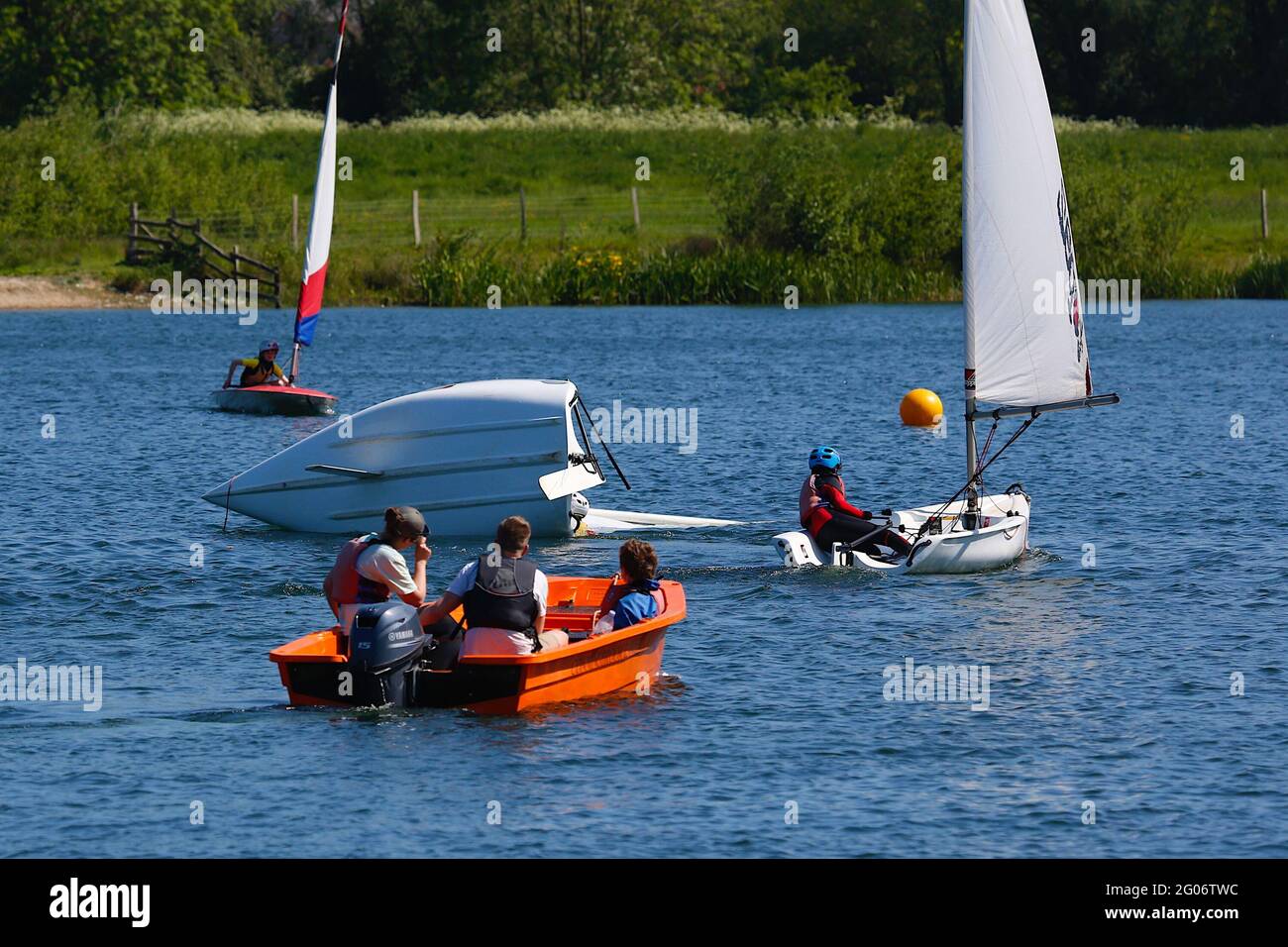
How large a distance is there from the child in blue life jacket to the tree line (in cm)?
7332

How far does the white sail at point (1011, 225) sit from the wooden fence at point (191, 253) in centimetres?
4496

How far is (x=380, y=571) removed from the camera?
56.0 ft

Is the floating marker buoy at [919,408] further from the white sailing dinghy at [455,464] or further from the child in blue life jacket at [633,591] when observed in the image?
the child in blue life jacket at [633,591]

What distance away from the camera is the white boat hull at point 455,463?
25891mm

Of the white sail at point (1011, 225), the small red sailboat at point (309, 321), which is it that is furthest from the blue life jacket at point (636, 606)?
the small red sailboat at point (309, 321)

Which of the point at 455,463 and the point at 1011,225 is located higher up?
the point at 1011,225

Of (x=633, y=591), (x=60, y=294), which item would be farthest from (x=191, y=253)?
(x=633, y=591)

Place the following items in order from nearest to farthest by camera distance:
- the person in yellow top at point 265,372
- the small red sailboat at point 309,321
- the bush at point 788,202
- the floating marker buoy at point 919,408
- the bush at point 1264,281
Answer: the floating marker buoy at point 919,408 < the small red sailboat at point 309,321 < the person in yellow top at point 265,372 < the bush at point 1264,281 < the bush at point 788,202

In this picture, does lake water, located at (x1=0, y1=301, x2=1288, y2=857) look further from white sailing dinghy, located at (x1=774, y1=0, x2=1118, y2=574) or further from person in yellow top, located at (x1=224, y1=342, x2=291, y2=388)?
person in yellow top, located at (x1=224, y1=342, x2=291, y2=388)

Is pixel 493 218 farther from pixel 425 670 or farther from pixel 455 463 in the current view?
pixel 425 670

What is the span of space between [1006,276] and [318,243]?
19.9m

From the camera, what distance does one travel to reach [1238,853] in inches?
554

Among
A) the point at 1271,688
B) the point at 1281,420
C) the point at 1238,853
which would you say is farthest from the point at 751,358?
the point at 1238,853
